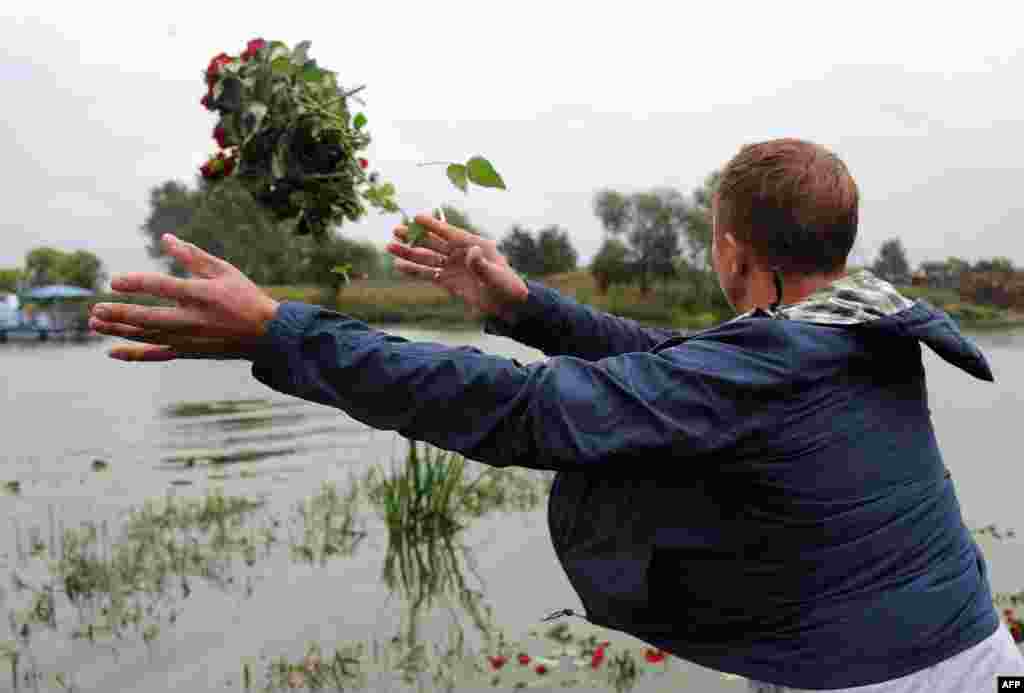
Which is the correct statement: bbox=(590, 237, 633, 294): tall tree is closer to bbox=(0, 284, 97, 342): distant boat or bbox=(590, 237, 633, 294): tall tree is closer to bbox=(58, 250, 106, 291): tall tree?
bbox=(0, 284, 97, 342): distant boat

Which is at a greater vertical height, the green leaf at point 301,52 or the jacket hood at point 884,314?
the green leaf at point 301,52

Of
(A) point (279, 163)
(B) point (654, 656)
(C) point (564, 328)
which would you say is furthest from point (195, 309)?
(B) point (654, 656)

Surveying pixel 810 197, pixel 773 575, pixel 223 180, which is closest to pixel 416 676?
pixel 223 180

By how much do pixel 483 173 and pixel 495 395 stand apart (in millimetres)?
913

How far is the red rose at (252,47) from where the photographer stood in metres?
2.84

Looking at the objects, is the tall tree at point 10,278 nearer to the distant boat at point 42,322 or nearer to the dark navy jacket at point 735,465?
the distant boat at point 42,322

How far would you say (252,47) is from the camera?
2.86 metres

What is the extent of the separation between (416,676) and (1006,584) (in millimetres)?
5402

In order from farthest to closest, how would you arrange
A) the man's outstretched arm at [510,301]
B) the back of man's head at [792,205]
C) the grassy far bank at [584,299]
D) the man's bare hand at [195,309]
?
1. the grassy far bank at [584,299]
2. the man's outstretched arm at [510,301]
3. the back of man's head at [792,205]
4. the man's bare hand at [195,309]

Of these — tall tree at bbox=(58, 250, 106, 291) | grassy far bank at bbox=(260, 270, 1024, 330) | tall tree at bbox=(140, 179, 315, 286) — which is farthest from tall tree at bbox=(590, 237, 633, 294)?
tall tree at bbox=(58, 250, 106, 291)

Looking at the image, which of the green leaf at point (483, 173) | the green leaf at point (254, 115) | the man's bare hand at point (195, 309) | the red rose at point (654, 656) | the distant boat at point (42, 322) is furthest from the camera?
the distant boat at point (42, 322)

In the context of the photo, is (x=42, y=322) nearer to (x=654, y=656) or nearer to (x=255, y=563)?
(x=255, y=563)

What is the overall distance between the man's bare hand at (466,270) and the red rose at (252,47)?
33.4 inches

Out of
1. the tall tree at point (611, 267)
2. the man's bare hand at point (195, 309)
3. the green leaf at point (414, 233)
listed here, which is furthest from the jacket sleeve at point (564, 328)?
the tall tree at point (611, 267)
